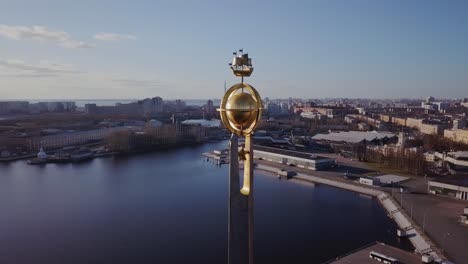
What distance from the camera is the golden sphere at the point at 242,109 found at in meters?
1.08

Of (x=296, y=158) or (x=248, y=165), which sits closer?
(x=248, y=165)

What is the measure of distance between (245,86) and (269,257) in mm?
3770

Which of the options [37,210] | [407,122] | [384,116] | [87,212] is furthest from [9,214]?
[384,116]

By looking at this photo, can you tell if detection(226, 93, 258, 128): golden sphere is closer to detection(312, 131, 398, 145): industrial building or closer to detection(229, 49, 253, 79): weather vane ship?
detection(229, 49, 253, 79): weather vane ship

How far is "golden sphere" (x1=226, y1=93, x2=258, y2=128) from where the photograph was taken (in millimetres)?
1081

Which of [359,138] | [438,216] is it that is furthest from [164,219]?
[359,138]

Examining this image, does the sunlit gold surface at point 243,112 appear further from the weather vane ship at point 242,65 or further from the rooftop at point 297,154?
the rooftop at point 297,154

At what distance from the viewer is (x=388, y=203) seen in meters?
6.66

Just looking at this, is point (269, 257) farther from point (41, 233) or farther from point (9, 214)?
point (9, 214)

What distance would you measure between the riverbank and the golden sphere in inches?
159

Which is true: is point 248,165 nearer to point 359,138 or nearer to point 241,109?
point 241,109

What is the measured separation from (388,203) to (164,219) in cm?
400

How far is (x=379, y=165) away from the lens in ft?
33.0

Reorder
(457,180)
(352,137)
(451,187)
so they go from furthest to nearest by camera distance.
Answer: (352,137) < (457,180) < (451,187)
